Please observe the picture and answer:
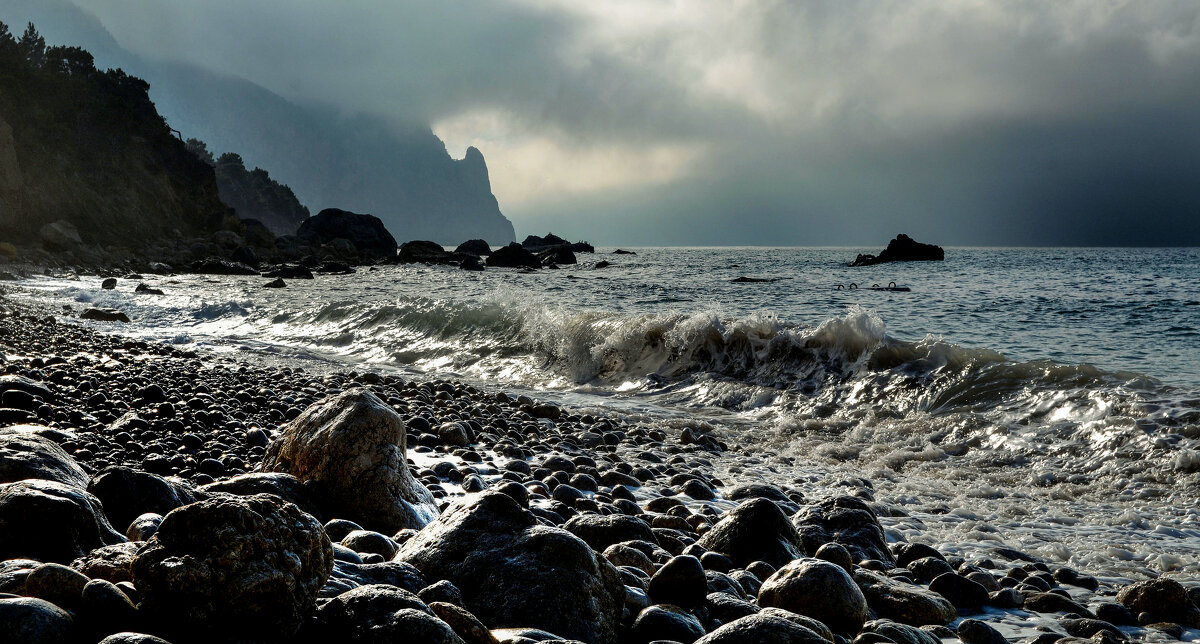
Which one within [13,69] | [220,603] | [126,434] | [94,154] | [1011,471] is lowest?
[1011,471]

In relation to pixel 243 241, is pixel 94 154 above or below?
above

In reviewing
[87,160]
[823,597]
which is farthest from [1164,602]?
[87,160]

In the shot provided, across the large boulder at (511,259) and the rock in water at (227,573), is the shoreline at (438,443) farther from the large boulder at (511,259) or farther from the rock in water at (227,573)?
the large boulder at (511,259)

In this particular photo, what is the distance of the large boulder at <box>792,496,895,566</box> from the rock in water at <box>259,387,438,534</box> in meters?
2.24

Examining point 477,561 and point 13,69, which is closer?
point 477,561

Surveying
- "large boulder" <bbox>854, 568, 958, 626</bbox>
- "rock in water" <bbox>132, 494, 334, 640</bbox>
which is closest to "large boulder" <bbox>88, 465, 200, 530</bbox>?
"rock in water" <bbox>132, 494, 334, 640</bbox>

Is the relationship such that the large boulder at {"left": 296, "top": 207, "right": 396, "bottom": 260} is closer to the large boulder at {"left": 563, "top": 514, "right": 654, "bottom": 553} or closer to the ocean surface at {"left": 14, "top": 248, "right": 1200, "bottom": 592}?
the ocean surface at {"left": 14, "top": 248, "right": 1200, "bottom": 592}

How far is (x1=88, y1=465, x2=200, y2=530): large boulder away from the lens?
2902 millimetres

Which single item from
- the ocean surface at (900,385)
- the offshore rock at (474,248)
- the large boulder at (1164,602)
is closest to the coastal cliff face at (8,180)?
the ocean surface at (900,385)

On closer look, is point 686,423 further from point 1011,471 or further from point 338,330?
point 338,330

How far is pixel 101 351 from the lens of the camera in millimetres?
10969

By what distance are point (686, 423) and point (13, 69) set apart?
5901 centimetres

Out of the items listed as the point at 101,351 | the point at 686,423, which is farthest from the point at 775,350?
the point at 101,351

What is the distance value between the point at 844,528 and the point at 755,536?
0.90 meters
